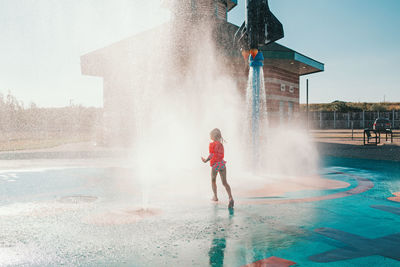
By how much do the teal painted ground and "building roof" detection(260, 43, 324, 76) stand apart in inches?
468

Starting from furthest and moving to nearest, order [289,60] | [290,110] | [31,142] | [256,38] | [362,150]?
[31,142] → [290,110] → [289,60] → [362,150] → [256,38]

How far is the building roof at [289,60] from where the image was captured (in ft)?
58.0

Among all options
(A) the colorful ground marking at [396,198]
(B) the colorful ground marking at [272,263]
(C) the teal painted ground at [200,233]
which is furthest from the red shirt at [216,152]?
(A) the colorful ground marking at [396,198]

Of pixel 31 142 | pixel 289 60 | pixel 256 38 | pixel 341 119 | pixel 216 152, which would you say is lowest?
pixel 31 142

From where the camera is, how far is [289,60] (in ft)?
60.1

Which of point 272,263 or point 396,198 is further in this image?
point 396,198

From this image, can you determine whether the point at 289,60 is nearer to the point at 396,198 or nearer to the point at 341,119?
the point at 396,198

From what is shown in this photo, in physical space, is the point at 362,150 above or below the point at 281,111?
below

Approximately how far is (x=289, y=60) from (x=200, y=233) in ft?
51.9

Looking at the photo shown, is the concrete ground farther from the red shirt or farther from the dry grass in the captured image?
the dry grass

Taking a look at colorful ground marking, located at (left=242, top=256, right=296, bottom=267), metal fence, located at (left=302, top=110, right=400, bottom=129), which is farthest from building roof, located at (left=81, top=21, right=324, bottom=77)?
metal fence, located at (left=302, top=110, right=400, bottom=129)

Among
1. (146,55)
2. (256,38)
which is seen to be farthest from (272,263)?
(146,55)

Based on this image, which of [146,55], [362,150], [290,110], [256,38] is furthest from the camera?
[290,110]

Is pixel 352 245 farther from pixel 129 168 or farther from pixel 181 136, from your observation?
pixel 181 136
